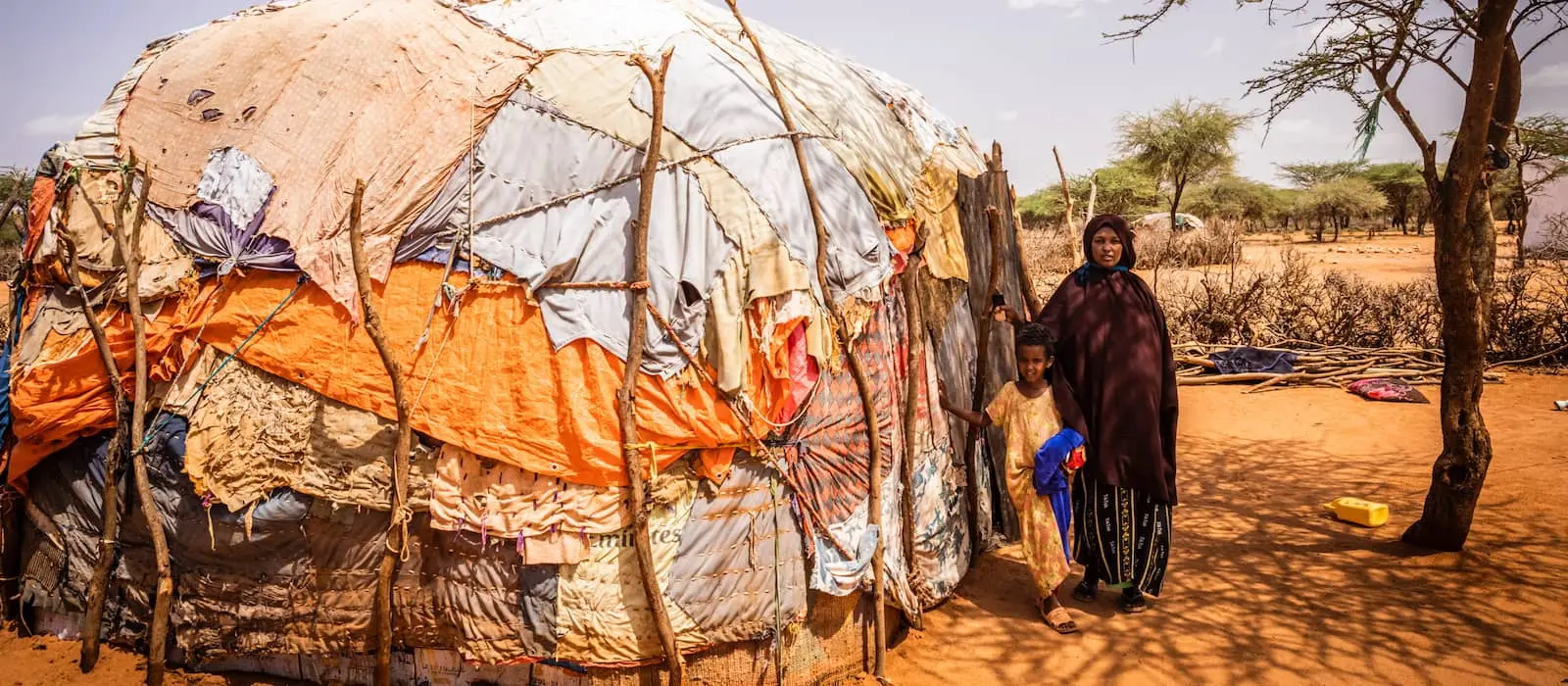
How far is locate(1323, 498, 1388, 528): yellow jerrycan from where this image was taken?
463cm

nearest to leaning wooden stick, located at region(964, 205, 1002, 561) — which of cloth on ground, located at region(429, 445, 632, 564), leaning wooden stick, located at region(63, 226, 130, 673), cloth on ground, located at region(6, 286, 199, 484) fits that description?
cloth on ground, located at region(429, 445, 632, 564)

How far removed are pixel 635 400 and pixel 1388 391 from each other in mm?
7078

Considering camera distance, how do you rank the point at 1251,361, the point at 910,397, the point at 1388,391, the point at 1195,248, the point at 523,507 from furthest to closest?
1. the point at 1195,248
2. the point at 1251,361
3. the point at 1388,391
4. the point at 910,397
5. the point at 523,507

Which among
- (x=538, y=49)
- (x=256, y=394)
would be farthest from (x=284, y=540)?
(x=538, y=49)

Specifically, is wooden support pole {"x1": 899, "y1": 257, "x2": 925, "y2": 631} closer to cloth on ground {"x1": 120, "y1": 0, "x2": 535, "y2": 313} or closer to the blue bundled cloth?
the blue bundled cloth

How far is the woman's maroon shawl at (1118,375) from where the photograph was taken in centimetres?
357

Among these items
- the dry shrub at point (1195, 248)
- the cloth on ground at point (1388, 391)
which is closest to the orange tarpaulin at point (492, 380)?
the cloth on ground at point (1388, 391)

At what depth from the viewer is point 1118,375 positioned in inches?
141

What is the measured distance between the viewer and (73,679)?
11.1ft

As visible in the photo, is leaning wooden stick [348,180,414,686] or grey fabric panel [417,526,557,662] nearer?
leaning wooden stick [348,180,414,686]

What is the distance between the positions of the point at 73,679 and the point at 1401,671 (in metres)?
5.19

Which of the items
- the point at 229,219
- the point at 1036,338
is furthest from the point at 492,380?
the point at 1036,338

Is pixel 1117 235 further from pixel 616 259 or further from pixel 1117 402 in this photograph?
pixel 616 259

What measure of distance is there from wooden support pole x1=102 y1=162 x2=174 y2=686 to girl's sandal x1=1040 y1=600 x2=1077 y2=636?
11.7 feet
